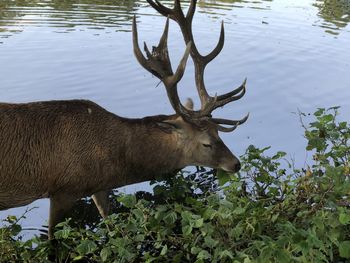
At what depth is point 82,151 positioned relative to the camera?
4387 millimetres

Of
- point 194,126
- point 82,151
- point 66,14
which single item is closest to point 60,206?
point 82,151

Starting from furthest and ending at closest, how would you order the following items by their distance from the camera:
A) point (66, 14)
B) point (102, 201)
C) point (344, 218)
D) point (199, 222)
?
point (66, 14) → point (102, 201) → point (199, 222) → point (344, 218)

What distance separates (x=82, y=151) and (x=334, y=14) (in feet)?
51.2

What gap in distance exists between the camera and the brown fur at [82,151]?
4234mm

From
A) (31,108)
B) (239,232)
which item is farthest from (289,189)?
(31,108)

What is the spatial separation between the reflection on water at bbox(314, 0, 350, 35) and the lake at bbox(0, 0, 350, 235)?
2.6 inches

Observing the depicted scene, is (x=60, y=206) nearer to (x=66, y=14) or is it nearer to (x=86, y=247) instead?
(x=86, y=247)

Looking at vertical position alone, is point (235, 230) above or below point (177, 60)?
above

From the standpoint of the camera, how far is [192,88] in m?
9.05

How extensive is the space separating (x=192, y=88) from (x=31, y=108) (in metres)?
4.98

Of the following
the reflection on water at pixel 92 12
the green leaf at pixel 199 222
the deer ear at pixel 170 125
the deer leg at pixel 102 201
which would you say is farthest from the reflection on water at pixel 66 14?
the green leaf at pixel 199 222

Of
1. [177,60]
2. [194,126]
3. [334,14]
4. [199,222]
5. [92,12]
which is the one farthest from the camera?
[334,14]

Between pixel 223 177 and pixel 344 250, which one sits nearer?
pixel 344 250

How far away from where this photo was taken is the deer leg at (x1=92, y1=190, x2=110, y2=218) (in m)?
4.88
